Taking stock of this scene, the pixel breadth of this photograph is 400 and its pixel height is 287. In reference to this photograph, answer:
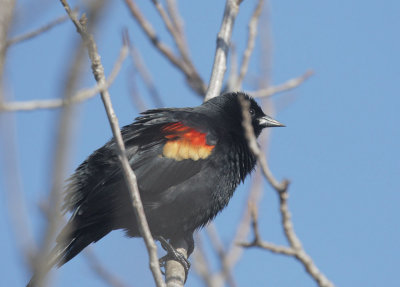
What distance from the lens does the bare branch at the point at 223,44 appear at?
197 inches

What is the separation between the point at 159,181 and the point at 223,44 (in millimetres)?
1532

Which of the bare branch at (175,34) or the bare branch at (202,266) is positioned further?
the bare branch at (175,34)

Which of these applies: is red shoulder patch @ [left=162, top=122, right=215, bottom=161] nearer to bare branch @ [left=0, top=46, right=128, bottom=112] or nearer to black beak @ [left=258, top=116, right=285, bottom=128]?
black beak @ [left=258, top=116, right=285, bottom=128]

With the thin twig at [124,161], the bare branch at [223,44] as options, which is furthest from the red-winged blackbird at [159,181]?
the thin twig at [124,161]

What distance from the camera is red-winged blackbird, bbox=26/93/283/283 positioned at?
420cm

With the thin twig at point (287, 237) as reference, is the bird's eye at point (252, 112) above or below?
above

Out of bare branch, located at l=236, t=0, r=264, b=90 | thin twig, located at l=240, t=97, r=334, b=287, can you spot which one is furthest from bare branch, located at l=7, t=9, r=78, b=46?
bare branch, located at l=236, t=0, r=264, b=90

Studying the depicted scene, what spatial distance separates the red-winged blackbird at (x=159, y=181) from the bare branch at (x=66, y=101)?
5.18 ft

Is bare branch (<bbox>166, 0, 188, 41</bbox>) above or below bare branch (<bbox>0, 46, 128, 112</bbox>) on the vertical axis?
above

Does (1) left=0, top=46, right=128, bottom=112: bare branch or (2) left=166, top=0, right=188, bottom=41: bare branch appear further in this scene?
(2) left=166, top=0, right=188, bottom=41: bare branch

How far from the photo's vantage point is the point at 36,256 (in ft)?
4.14

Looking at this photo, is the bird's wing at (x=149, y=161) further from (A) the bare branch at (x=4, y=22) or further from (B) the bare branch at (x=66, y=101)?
(A) the bare branch at (x=4, y=22)

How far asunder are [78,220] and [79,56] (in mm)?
2934

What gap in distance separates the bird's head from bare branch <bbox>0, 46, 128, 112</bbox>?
2227mm
